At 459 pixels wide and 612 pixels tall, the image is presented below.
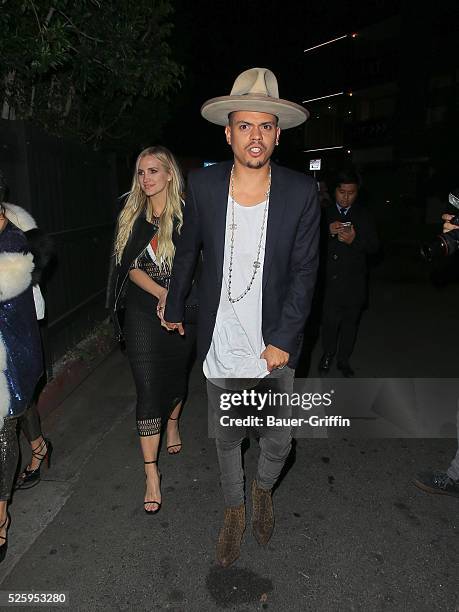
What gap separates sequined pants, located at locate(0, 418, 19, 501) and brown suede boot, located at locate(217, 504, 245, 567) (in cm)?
117

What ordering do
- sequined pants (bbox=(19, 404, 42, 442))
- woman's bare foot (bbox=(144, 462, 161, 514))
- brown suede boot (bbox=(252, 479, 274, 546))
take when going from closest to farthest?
brown suede boot (bbox=(252, 479, 274, 546)), woman's bare foot (bbox=(144, 462, 161, 514)), sequined pants (bbox=(19, 404, 42, 442))

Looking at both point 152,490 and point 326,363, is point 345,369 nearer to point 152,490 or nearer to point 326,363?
point 326,363

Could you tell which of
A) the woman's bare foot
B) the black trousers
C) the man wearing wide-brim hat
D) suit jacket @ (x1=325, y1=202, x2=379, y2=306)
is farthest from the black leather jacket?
the black trousers

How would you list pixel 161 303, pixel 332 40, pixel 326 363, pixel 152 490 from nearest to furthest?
pixel 161 303
pixel 152 490
pixel 326 363
pixel 332 40

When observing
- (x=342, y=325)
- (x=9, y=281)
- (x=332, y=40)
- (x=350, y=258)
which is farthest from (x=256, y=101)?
(x=332, y=40)

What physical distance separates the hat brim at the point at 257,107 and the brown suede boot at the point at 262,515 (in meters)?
2.01

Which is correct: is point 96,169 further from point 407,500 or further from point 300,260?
point 407,500

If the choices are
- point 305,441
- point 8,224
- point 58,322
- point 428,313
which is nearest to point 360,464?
point 305,441

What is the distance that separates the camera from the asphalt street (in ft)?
8.13

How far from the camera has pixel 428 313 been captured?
27.3 feet

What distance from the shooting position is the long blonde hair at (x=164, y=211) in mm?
3123

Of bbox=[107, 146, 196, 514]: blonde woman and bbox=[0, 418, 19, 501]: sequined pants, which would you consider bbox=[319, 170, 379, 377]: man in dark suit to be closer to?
bbox=[107, 146, 196, 514]: blonde woman

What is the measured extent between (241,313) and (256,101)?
3.34 ft

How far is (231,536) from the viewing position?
108 inches
